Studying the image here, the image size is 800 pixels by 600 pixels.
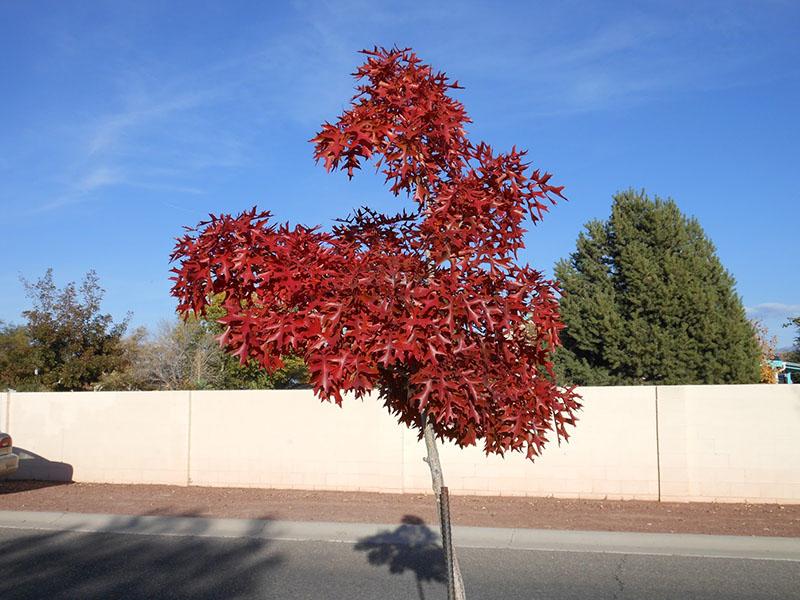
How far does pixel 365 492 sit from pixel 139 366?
21.1 m

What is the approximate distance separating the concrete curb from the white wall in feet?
8.52

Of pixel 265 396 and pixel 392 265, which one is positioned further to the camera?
pixel 265 396

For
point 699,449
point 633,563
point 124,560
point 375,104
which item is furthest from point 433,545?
point 375,104

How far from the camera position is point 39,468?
1655 cm

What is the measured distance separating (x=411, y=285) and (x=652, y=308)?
16.8 meters

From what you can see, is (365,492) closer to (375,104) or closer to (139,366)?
(375,104)

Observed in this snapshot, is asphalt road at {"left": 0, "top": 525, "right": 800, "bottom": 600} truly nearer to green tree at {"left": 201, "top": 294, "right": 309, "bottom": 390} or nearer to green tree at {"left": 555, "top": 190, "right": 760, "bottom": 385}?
green tree at {"left": 555, "top": 190, "right": 760, "bottom": 385}

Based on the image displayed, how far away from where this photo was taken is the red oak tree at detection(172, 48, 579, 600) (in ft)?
11.7

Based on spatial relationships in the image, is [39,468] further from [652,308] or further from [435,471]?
[435,471]

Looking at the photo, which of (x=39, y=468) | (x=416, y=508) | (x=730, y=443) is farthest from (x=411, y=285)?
(x=39, y=468)

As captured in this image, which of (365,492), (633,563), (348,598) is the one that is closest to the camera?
(348,598)

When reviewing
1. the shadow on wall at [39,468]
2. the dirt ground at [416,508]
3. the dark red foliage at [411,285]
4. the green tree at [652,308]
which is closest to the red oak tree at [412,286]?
the dark red foliage at [411,285]

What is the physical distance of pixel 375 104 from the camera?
14.3 ft

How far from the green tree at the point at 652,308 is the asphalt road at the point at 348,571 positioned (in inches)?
416
